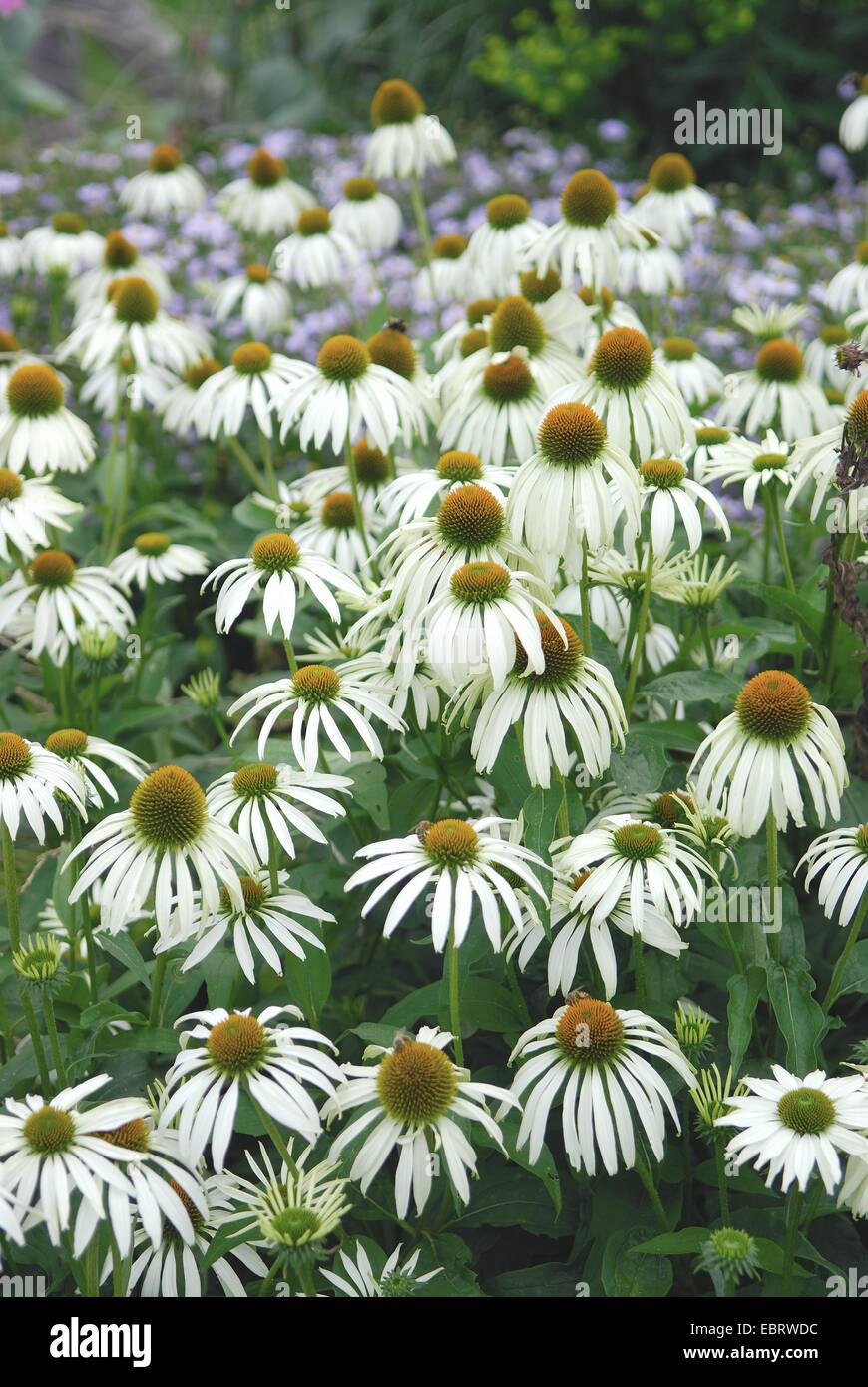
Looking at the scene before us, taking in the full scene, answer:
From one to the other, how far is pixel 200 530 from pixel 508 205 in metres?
1.16

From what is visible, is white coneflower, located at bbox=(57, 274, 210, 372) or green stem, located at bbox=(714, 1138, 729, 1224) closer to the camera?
green stem, located at bbox=(714, 1138, 729, 1224)

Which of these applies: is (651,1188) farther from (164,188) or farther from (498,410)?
(164,188)

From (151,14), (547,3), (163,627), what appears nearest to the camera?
(163,627)

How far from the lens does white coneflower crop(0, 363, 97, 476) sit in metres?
3.04

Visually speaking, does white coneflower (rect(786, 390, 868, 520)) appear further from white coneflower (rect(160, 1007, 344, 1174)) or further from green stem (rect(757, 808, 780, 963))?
white coneflower (rect(160, 1007, 344, 1174))

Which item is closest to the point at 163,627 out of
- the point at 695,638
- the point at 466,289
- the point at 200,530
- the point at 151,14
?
the point at 200,530

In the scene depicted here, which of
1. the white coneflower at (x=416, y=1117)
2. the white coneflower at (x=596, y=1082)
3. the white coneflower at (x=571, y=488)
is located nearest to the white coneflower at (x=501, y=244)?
the white coneflower at (x=571, y=488)

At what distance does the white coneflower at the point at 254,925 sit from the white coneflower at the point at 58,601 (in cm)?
96

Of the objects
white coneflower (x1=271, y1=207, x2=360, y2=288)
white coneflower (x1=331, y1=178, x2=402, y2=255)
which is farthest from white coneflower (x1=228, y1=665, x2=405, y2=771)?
white coneflower (x1=331, y1=178, x2=402, y2=255)

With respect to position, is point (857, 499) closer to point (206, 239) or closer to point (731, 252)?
point (731, 252)

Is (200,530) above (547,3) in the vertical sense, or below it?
Answer: below

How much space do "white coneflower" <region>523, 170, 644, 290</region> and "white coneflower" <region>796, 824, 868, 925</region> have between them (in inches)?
53.9

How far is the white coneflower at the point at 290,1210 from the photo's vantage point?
1.78 m

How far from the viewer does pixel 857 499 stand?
2.41 m
